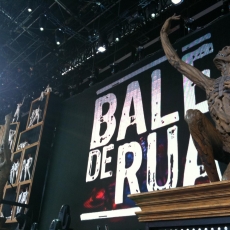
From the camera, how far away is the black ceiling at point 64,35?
5.85 m

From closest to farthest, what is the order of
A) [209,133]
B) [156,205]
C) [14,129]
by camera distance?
1. [156,205]
2. [209,133]
3. [14,129]

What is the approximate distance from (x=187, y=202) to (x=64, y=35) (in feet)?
21.5

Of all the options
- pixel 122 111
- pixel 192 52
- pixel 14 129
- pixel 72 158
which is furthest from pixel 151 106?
pixel 14 129

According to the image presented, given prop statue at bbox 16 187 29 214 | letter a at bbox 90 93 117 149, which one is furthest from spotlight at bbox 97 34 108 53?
prop statue at bbox 16 187 29 214

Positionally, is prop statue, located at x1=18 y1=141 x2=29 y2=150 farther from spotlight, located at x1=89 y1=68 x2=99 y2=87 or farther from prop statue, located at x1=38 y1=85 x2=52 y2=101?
spotlight, located at x1=89 y1=68 x2=99 y2=87

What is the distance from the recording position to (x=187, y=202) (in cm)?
81

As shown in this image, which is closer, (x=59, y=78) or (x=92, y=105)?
(x=92, y=105)

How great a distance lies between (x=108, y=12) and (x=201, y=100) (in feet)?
11.3

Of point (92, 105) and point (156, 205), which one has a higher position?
point (92, 105)

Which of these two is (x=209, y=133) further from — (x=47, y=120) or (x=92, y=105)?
(x=47, y=120)

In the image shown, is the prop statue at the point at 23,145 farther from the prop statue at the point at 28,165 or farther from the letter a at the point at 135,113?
the letter a at the point at 135,113

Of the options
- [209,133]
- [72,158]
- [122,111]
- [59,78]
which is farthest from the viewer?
[59,78]

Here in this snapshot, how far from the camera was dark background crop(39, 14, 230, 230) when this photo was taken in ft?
13.8

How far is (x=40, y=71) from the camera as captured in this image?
7910 mm
